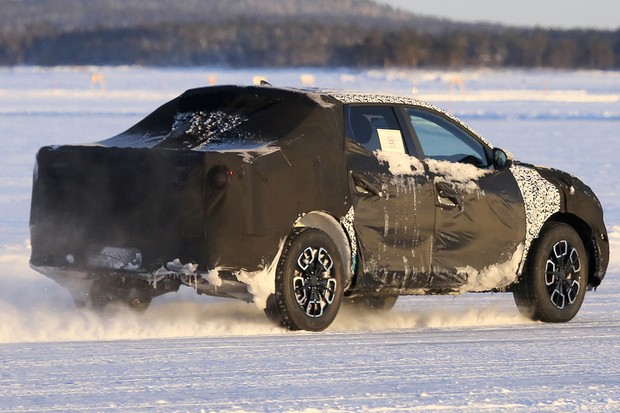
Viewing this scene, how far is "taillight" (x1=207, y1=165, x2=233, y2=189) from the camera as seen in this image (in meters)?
8.96

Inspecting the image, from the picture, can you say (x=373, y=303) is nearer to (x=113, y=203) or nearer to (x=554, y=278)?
(x=554, y=278)

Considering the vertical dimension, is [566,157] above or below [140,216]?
below

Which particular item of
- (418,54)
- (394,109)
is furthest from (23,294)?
(418,54)

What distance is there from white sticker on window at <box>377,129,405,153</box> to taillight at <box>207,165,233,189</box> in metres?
1.41

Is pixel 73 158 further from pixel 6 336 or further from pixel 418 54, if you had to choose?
pixel 418 54

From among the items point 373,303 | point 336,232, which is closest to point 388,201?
point 336,232

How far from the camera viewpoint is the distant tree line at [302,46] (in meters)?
121

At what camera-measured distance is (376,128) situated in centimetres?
1008

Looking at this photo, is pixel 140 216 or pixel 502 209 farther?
pixel 502 209

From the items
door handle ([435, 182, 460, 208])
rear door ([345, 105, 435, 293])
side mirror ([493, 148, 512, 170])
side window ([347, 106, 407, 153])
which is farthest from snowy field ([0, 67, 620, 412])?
side window ([347, 106, 407, 153])

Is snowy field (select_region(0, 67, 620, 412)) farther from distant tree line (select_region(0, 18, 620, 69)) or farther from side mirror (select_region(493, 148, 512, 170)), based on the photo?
distant tree line (select_region(0, 18, 620, 69))

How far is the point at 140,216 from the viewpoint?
923 cm

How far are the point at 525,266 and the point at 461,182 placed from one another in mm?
879

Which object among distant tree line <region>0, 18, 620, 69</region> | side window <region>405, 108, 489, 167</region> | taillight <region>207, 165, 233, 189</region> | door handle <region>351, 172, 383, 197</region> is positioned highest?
side window <region>405, 108, 489, 167</region>
